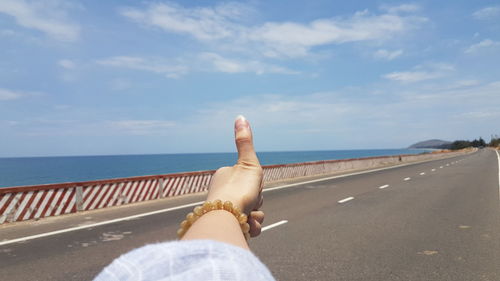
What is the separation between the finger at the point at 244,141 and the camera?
80.4 inches

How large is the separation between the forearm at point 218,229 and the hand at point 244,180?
1.15 feet

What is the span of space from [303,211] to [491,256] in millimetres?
5129

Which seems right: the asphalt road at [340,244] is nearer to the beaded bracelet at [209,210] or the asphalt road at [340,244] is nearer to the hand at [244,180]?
the hand at [244,180]

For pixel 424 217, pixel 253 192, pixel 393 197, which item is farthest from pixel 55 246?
pixel 393 197

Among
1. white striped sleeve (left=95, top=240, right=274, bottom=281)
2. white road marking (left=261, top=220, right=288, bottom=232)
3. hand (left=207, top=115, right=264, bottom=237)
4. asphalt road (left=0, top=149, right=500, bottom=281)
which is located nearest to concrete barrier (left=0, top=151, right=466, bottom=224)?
asphalt road (left=0, top=149, right=500, bottom=281)

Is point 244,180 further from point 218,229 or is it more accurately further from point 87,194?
point 87,194

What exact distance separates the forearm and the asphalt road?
3.77 metres

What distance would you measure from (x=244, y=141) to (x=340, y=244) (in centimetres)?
522

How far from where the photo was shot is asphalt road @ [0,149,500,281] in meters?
5.21

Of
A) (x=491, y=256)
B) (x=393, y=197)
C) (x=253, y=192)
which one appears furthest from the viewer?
(x=393, y=197)

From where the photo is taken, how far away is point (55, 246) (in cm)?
703

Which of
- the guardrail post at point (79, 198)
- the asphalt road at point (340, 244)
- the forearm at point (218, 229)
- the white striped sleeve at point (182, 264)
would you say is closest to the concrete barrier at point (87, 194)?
the guardrail post at point (79, 198)

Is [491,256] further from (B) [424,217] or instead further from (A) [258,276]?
(A) [258,276]

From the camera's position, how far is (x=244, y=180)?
77.5 inches
